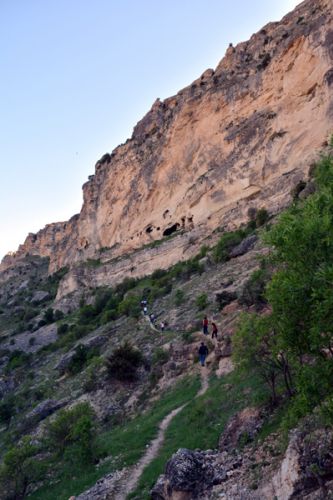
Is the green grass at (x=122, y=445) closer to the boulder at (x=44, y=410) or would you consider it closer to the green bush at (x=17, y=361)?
the boulder at (x=44, y=410)

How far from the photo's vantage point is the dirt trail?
337 inches

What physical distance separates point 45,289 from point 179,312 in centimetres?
4805

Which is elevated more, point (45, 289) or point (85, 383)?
point (45, 289)

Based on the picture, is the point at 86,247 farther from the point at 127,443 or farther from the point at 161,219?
the point at 127,443

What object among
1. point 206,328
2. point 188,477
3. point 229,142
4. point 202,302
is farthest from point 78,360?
point 229,142

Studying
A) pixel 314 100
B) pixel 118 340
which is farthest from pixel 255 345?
pixel 314 100

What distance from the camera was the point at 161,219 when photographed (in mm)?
42094

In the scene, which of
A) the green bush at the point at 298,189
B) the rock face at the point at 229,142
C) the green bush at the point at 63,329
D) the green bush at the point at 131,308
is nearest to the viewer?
the green bush at the point at 298,189

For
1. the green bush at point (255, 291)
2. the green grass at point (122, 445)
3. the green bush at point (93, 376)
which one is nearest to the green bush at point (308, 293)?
the green grass at point (122, 445)

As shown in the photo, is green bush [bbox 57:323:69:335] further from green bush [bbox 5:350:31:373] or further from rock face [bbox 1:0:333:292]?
rock face [bbox 1:0:333:292]

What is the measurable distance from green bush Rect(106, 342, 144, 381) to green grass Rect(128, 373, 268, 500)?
18.7 ft

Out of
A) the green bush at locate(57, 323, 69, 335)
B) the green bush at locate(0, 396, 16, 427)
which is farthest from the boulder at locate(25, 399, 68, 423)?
the green bush at locate(57, 323, 69, 335)

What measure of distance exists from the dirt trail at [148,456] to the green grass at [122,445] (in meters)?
0.17

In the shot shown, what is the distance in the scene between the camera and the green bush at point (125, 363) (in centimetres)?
1722
